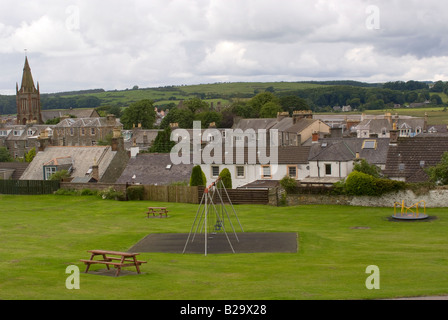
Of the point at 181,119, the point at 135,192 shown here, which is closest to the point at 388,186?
the point at 135,192

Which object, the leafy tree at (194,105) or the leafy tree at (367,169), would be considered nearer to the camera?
the leafy tree at (367,169)

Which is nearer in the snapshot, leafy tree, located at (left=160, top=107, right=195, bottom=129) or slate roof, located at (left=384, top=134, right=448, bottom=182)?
slate roof, located at (left=384, top=134, right=448, bottom=182)

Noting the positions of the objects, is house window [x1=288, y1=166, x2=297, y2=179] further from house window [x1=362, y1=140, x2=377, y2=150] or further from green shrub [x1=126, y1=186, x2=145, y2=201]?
green shrub [x1=126, y1=186, x2=145, y2=201]

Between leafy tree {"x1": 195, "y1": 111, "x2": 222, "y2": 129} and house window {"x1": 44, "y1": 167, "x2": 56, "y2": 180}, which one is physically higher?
leafy tree {"x1": 195, "y1": 111, "x2": 222, "y2": 129}

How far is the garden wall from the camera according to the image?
41219 millimetres

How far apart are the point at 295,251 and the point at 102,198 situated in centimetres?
2918

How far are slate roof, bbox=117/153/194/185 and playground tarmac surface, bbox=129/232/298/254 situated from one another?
Answer: 1045 inches

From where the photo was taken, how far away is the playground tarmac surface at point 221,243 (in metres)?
27.9

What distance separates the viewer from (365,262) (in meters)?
23.4

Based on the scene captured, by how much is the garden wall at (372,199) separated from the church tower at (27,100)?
153404mm

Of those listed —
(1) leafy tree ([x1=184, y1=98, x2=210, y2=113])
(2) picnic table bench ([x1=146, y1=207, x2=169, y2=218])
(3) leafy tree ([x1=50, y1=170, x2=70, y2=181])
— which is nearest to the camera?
(2) picnic table bench ([x1=146, y1=207, x2=169, y2=218])

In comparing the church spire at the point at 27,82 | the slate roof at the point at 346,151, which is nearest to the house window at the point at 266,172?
the slate roof at the point at 346,151

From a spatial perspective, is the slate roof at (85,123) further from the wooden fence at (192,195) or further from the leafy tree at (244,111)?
the wooden fence at (192,195)

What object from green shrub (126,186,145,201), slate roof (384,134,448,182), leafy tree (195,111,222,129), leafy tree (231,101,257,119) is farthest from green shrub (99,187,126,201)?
leafy tree (231,101,257,119)
